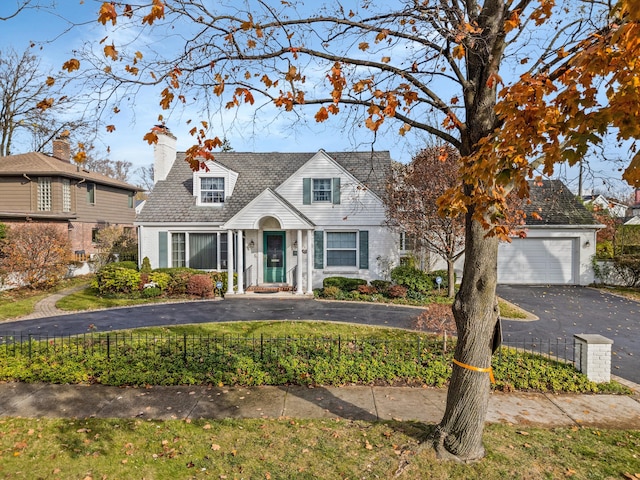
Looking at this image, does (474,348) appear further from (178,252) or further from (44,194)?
(44,194)

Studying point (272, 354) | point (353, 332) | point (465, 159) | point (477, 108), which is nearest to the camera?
point (465, 159)

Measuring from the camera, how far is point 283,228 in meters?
16.2

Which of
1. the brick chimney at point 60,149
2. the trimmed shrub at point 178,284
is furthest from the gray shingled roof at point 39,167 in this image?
the trimmed shrub at point 178,284

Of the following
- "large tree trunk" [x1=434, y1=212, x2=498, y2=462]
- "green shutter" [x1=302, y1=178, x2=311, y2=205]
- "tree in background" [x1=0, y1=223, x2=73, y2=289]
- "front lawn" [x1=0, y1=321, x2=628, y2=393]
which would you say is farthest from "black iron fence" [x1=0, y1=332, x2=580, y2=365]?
"green shutter" [x1=302, y1=178, x2=311, y2=205]

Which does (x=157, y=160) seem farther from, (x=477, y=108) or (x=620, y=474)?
(x=620, y=474)

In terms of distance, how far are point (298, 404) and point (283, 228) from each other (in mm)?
10521

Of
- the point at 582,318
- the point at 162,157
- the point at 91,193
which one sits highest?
the point at 162,157

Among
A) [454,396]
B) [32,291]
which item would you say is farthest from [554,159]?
[32,291]

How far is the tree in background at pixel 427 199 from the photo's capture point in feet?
46.1

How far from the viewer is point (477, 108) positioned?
4.80m

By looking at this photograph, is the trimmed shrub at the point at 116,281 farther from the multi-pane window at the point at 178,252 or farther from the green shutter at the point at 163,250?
the multi-pane window at the point at 178,252

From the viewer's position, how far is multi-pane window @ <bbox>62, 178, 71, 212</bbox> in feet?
77.7

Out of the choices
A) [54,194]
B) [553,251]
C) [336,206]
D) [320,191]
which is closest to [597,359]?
[336,206]

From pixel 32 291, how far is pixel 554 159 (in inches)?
787
